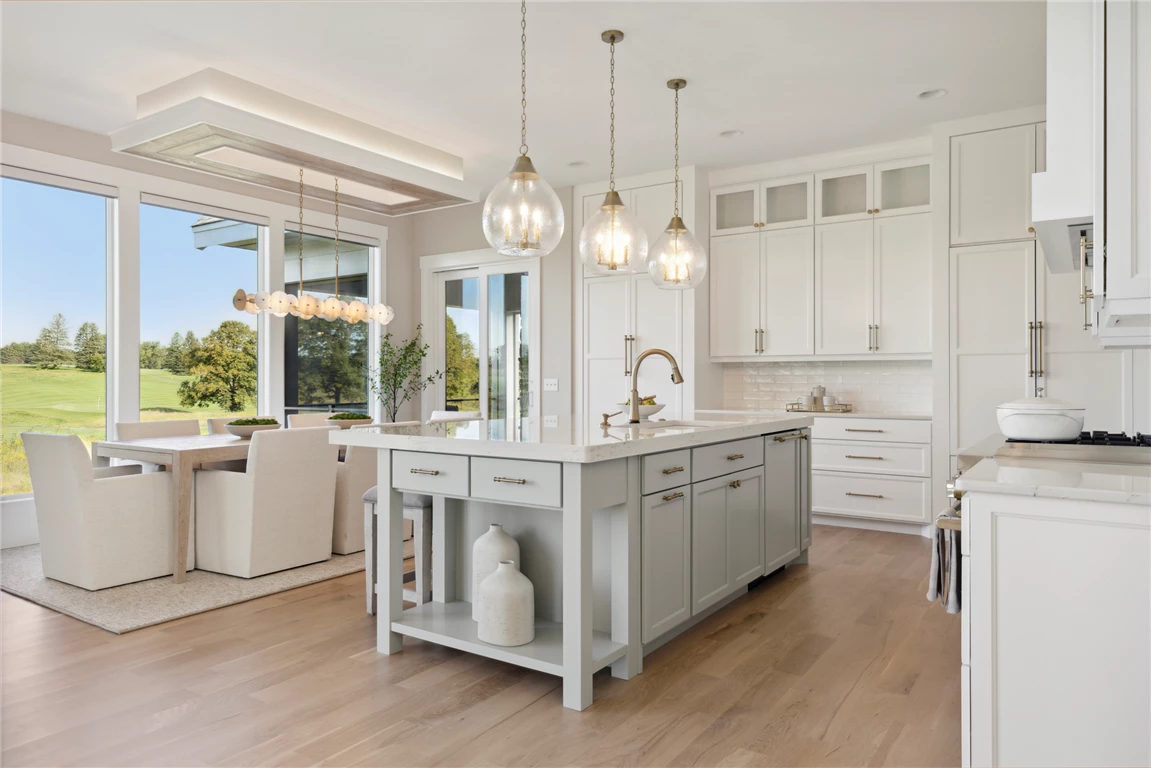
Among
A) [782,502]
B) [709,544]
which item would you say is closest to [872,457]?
[782,502]

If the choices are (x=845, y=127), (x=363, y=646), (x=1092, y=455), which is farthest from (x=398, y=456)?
(x=845, y=127)

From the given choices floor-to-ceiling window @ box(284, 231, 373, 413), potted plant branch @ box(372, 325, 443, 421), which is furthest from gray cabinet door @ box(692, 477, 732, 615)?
potted plant branch @ box(372, 325, 443, 421)

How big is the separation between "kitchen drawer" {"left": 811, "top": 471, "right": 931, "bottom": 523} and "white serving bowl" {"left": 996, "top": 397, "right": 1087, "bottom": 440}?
7.61 feet

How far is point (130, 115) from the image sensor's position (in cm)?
462

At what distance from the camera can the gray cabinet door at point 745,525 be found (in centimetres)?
315

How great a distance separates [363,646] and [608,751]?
1.20m

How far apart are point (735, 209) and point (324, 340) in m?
3.78

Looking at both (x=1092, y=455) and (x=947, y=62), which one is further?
(x=947, y=62)

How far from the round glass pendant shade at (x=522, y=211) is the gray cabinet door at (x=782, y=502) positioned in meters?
1.47

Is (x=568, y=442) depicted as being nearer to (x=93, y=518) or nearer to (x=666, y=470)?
(x=666, y=470)

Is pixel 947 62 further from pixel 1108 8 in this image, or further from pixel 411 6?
pixel 411 6

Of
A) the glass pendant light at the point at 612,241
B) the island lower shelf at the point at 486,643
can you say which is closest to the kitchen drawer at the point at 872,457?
the glass pendant light at the point at 612,241

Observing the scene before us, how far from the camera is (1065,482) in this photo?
1593mm

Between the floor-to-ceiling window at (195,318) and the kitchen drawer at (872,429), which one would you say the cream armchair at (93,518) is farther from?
the kitchen drawer at (872,429)
